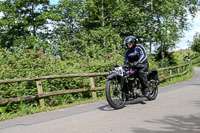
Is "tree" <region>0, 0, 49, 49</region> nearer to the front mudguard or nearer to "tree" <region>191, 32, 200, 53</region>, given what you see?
the front mudguard

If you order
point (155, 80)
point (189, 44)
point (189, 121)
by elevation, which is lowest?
point (189, 121)

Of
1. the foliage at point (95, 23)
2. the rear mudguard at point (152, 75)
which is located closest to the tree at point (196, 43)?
the foliage at point (95, 23)

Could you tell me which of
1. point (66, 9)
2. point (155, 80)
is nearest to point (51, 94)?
point (155, 80)

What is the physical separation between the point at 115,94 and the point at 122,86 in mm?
426

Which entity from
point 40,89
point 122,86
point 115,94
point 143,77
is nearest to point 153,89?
point 143,77

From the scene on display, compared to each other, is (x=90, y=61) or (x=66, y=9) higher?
(x=66, y=9)

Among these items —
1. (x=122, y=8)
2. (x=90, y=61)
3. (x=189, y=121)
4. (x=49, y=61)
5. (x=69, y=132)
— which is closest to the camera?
(x=69, y=132)

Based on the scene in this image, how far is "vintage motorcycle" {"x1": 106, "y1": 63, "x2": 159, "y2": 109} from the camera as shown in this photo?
21.8 ft

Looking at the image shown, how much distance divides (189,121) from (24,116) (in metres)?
4.43

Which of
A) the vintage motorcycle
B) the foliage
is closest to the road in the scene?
the vintage motorcycle

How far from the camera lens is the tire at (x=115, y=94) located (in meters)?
6.52

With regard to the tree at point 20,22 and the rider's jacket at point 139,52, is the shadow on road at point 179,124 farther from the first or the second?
the tree at point 20,22

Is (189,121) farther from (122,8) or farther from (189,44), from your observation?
(189,44)

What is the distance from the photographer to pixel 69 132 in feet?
15.0
